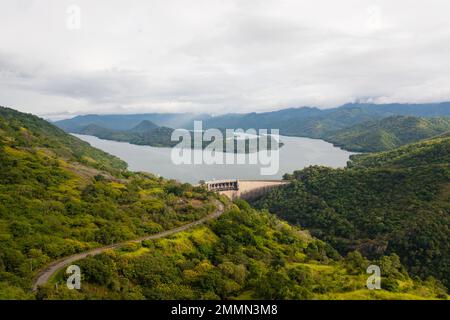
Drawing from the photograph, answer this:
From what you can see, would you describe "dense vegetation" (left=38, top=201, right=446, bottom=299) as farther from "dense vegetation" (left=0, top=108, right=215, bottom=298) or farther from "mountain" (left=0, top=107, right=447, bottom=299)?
"dense vegetation" (left=0, top=108, right=215, bottom=298)

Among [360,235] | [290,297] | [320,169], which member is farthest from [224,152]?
[290,297]

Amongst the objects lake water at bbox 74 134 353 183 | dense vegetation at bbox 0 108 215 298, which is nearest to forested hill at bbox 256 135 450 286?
dense vegetation at bbox 0 108 215 298

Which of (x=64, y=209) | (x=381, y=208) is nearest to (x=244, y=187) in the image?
(x=381, y=208)

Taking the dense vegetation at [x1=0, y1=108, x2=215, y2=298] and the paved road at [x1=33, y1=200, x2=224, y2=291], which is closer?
the paved road at [x1=33, y1=200, x2=224, y2=291]

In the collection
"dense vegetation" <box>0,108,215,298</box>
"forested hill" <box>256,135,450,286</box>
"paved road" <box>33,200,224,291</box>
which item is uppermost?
"dense vegetation" <box>0,108,215,298</box>

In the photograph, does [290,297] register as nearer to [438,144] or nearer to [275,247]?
[275,247]

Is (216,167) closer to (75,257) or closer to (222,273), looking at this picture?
(222,273)
